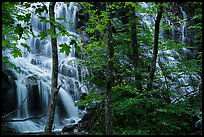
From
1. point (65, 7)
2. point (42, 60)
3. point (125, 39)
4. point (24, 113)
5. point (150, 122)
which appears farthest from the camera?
point (65, 7)

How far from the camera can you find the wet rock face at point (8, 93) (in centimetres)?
1205

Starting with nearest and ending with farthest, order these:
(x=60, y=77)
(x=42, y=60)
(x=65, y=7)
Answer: (x=60, y=77), (x=42, y=60), (x=65, y=7)

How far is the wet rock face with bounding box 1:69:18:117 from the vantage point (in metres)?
12.0

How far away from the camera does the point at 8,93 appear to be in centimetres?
1232

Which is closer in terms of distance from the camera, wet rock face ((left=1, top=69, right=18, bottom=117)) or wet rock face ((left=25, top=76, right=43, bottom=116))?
wet rock face ((left=1, top=69, right=18, bottom=117))

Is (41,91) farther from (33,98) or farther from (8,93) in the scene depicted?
(8,93)

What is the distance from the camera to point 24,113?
12.5 m

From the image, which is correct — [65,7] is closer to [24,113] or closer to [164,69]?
[24,113]

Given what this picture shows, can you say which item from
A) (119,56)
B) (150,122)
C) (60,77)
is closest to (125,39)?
A: (119,56)

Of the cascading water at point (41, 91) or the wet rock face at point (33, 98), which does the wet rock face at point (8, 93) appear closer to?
the cascading water at point (41, 91)

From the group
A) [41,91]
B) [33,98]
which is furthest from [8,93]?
[41,91]

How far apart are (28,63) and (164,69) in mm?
10840

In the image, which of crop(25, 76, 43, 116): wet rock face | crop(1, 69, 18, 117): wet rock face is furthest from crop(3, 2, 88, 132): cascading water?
crop(1, 69, 18, 117): wet rock face

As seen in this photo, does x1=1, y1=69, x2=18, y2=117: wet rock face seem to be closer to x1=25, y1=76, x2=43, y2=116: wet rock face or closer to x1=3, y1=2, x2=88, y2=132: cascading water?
x1=3, y1=2, x2=88, y2=132: cascading water
